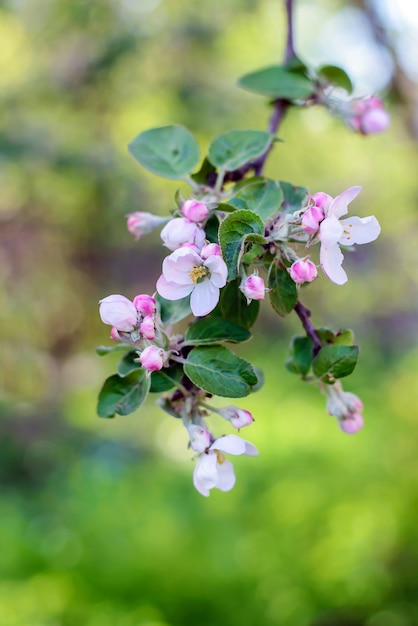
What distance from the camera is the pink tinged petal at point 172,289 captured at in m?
0.53

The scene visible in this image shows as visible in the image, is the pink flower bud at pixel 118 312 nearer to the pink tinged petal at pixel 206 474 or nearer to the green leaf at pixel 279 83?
the pink tinged petal at pixel 206 474

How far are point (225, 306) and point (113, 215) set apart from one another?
8.45 feet

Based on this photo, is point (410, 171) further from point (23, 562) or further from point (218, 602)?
Result: point (23, 562)

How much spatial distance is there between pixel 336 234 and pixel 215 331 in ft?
0.50

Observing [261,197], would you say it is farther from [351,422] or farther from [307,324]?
[351,422]

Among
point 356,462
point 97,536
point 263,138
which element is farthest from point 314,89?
point 356,462

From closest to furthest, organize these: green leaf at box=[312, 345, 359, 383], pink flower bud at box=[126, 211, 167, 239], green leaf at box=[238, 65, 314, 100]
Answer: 1. green leaf at box=[312, 345, 359, 383]
2. pink flower bud at box=[126, 211, 167, 239]
3. green leaf at box=[238, 65, 314, 100]

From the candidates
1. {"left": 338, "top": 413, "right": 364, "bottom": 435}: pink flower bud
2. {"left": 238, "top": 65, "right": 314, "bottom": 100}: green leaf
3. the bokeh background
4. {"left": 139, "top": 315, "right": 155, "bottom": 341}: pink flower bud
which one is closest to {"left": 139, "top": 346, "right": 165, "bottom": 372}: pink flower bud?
{"left": 139, "top": 315, "right": 155, "bottom": 341}: pink flower bud

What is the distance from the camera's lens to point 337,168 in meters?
4.60

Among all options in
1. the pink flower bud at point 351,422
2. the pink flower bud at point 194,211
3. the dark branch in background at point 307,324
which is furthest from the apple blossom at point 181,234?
the pink flower bud at point 351,422

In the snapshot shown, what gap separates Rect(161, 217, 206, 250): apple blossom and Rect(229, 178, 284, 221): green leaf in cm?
7

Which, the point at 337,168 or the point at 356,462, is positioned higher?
the point at 337,168

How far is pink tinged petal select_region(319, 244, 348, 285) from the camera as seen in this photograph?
0.50m

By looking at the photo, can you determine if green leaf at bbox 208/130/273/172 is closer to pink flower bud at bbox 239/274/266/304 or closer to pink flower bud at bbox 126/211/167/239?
pink flower bud at bbox 126/211/167/239
